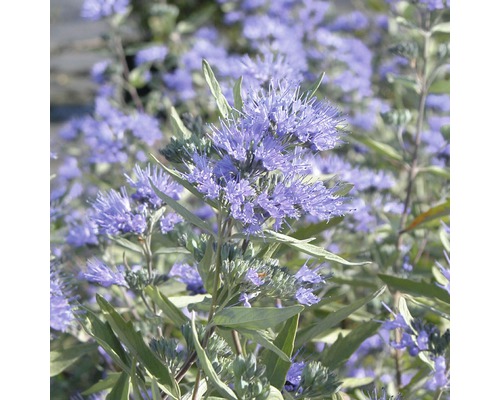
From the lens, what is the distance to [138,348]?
41.6 inches

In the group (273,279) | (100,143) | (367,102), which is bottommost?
(367,102)

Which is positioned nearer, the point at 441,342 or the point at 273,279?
the point at 273,279

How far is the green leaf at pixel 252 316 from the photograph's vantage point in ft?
2.92

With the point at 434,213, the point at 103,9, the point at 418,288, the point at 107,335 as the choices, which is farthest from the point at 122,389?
the point at 103,9

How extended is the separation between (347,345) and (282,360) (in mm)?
220

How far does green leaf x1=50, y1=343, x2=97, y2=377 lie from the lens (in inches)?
53.1

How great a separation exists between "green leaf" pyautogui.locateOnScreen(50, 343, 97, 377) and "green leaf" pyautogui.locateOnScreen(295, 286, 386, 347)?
40 centimetres

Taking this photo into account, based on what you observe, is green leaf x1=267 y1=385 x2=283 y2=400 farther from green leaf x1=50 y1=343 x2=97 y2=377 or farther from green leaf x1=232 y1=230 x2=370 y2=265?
green leaf x1=50 y1=343 x2=97 y2=377

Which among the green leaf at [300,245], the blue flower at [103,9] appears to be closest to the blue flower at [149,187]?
the green leaf at [300,245]

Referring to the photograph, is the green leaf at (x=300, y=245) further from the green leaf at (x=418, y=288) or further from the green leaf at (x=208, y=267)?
the green leaf at (x=418, y=288)
